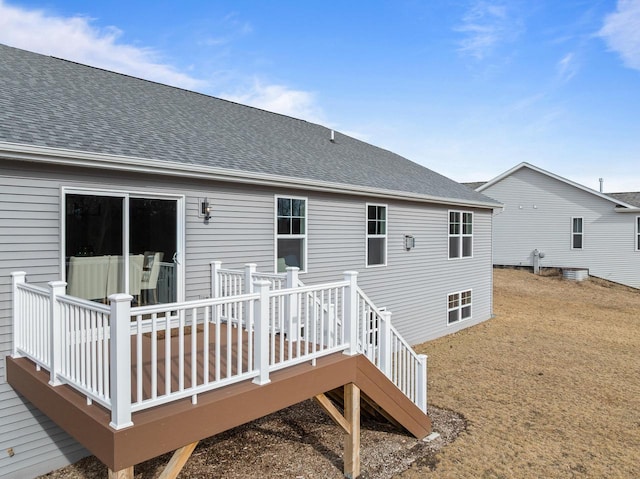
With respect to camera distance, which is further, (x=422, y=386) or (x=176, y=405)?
(x=422, y=386)

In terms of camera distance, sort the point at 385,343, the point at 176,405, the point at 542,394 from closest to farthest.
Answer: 1. the point at 176,405
2. the point at 385,343
3. the point at 542,394

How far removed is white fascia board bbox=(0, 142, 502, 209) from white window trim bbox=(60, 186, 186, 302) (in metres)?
0.30

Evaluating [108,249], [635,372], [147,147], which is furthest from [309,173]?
[635,372]

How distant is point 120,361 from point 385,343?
3711 millimetres

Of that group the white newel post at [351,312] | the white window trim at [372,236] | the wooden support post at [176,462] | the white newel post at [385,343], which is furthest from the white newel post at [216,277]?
the white window trim at [372,236]

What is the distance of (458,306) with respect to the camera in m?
13.1

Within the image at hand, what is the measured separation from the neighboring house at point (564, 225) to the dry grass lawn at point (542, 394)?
7.09m

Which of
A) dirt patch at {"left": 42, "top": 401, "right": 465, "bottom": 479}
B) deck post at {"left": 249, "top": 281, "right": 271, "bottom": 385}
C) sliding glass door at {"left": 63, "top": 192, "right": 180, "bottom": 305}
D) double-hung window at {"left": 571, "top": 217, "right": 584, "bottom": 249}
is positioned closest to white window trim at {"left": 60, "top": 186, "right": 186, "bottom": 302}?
sliding glass door at {"left": 63, "top": 192, "right": 180, "bottom": 305}

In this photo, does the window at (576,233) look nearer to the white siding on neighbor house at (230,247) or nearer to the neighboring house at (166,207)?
the white siding on neighbor house at (230,247)

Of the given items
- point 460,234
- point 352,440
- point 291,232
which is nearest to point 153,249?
point 291,232

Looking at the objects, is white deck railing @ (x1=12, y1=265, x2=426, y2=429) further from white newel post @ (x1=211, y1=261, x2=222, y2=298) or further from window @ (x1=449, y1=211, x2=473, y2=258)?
window @ (x1=449, y1=211, x2=473, y2=258)

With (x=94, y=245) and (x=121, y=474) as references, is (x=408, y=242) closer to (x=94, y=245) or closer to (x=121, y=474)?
(x=94, y=245)

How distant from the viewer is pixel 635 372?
8.93 meters

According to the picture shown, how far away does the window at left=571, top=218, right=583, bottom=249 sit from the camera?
859 inches
